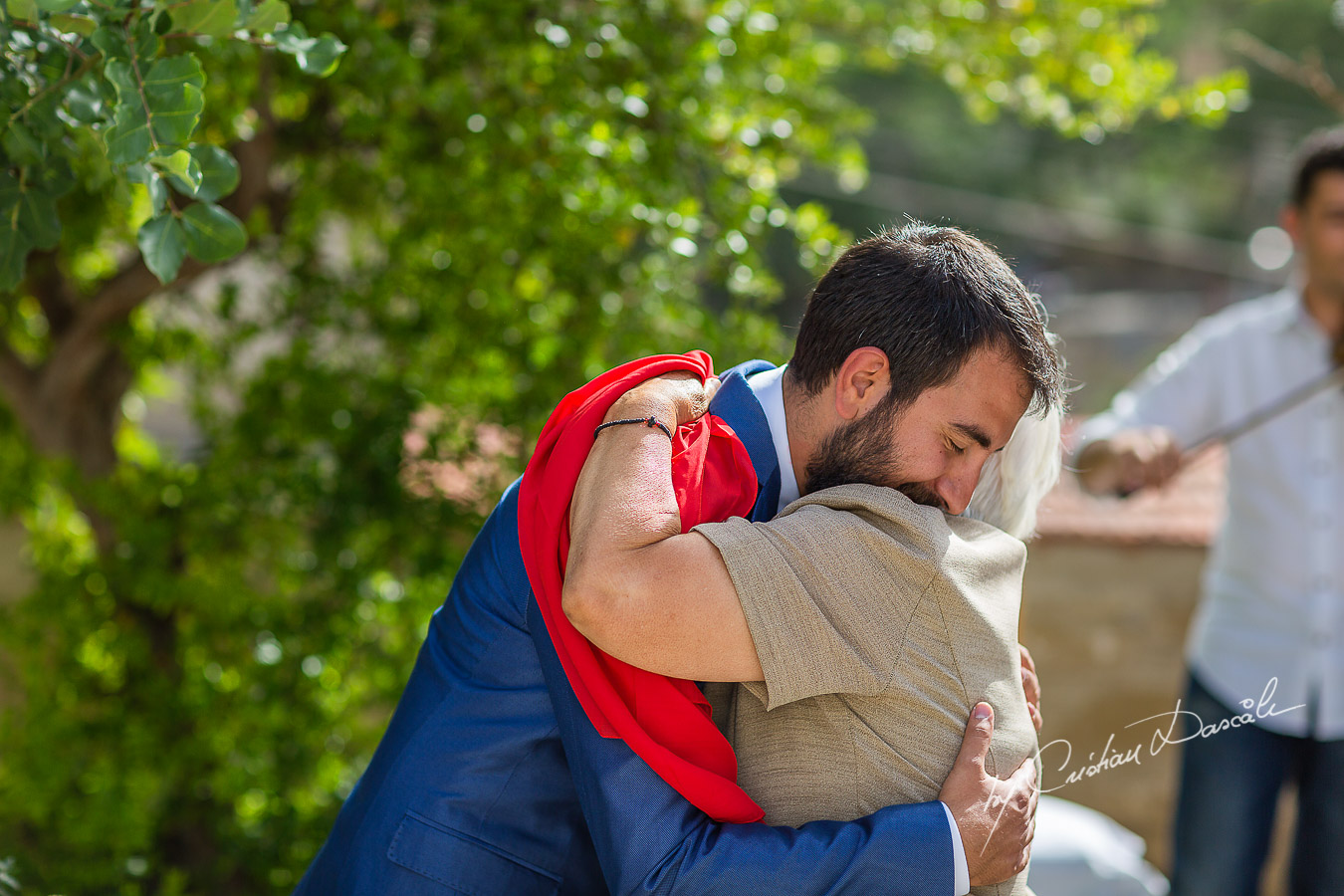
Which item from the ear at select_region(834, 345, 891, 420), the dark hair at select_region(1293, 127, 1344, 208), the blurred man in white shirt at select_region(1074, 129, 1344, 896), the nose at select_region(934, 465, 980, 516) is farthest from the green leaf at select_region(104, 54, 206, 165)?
the dark hair at select_region(1293, 127, 1344, 208)

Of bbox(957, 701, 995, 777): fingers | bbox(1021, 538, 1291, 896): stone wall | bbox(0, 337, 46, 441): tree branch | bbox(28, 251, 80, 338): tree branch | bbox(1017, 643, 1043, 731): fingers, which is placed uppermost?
bbox(957, 701, 995, 777): fingers

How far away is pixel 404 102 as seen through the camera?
93.3 inches

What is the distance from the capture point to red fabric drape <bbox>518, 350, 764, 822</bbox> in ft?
4.21

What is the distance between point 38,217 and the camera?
1.56 meters

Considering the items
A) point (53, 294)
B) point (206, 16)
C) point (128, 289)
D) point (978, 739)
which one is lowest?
point (53, 294)

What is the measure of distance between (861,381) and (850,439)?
0.26ft

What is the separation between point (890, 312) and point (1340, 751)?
1801 millimetres

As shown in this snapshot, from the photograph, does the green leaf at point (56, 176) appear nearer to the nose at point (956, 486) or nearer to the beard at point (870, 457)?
the beard at point (870, 457)

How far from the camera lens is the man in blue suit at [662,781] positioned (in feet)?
4.16

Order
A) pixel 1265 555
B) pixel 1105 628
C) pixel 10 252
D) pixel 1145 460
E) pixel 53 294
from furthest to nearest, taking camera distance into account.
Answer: pixel 1105 628
pixel 53 294
pixel 1265 555
pixel 1145 460
pixel 10 252

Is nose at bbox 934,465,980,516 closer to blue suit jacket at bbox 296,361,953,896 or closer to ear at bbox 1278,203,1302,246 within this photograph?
blue suit jacket at bbox 296,361,953,896

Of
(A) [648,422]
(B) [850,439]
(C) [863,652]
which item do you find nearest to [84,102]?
(A) [648,422]

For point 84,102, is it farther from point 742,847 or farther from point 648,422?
point 742,847

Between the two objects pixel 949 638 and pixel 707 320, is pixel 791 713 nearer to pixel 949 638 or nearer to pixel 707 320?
pixel 949 638
